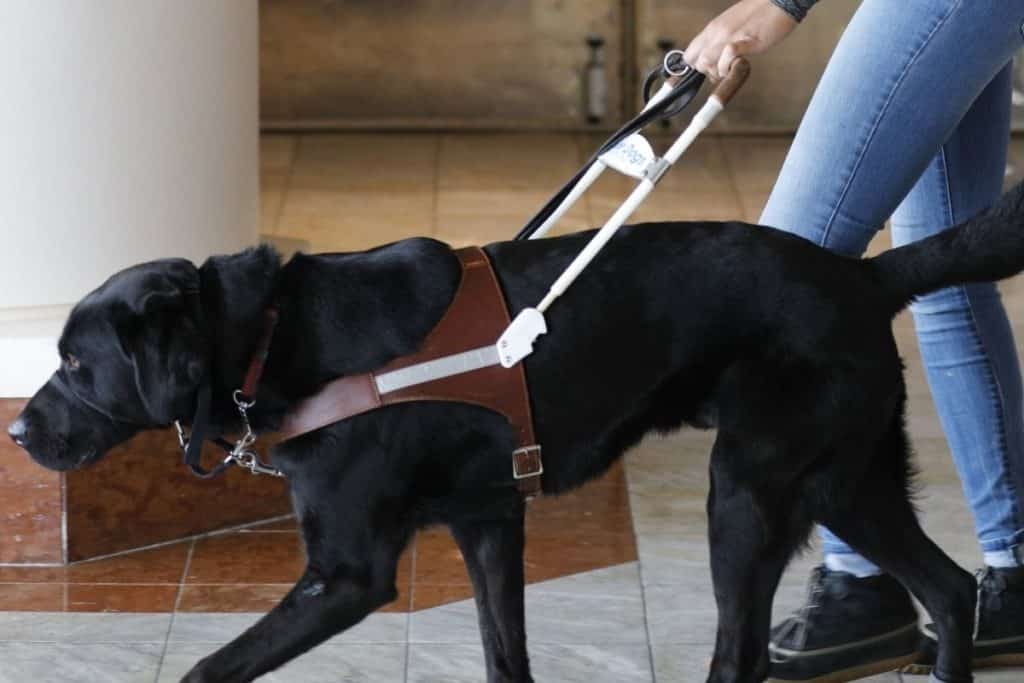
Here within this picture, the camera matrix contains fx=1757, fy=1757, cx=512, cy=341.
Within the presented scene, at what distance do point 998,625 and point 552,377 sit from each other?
41.8 inches

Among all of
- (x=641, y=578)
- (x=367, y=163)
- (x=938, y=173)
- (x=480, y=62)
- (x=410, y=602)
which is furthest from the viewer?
(x=480, y=62)

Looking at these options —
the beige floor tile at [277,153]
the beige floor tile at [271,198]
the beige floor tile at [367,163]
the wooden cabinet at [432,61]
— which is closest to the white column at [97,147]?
the beige floor tile at [271,198]

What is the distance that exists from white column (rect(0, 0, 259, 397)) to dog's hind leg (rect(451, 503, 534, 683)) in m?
1.23

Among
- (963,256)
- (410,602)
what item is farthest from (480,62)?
(963,256)

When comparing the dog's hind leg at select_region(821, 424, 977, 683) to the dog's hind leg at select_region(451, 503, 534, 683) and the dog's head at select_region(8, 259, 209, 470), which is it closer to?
the dog's hind leg at select_region(451, 503, 534, 683)

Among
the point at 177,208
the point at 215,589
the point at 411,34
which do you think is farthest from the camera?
the point at 411,34

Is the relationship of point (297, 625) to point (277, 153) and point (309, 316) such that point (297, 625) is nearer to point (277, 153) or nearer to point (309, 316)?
point (309, 316)

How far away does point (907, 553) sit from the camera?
288cm

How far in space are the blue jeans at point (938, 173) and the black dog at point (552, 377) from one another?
0.20m

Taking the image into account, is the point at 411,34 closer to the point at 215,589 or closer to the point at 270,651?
the point at 215,589

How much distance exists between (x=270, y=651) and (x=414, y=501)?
30 cm

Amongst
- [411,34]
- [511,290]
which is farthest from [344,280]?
[411,34]

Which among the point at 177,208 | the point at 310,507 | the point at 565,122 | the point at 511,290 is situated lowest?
the point at 310,507

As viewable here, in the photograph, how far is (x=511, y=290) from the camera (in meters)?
2.61
